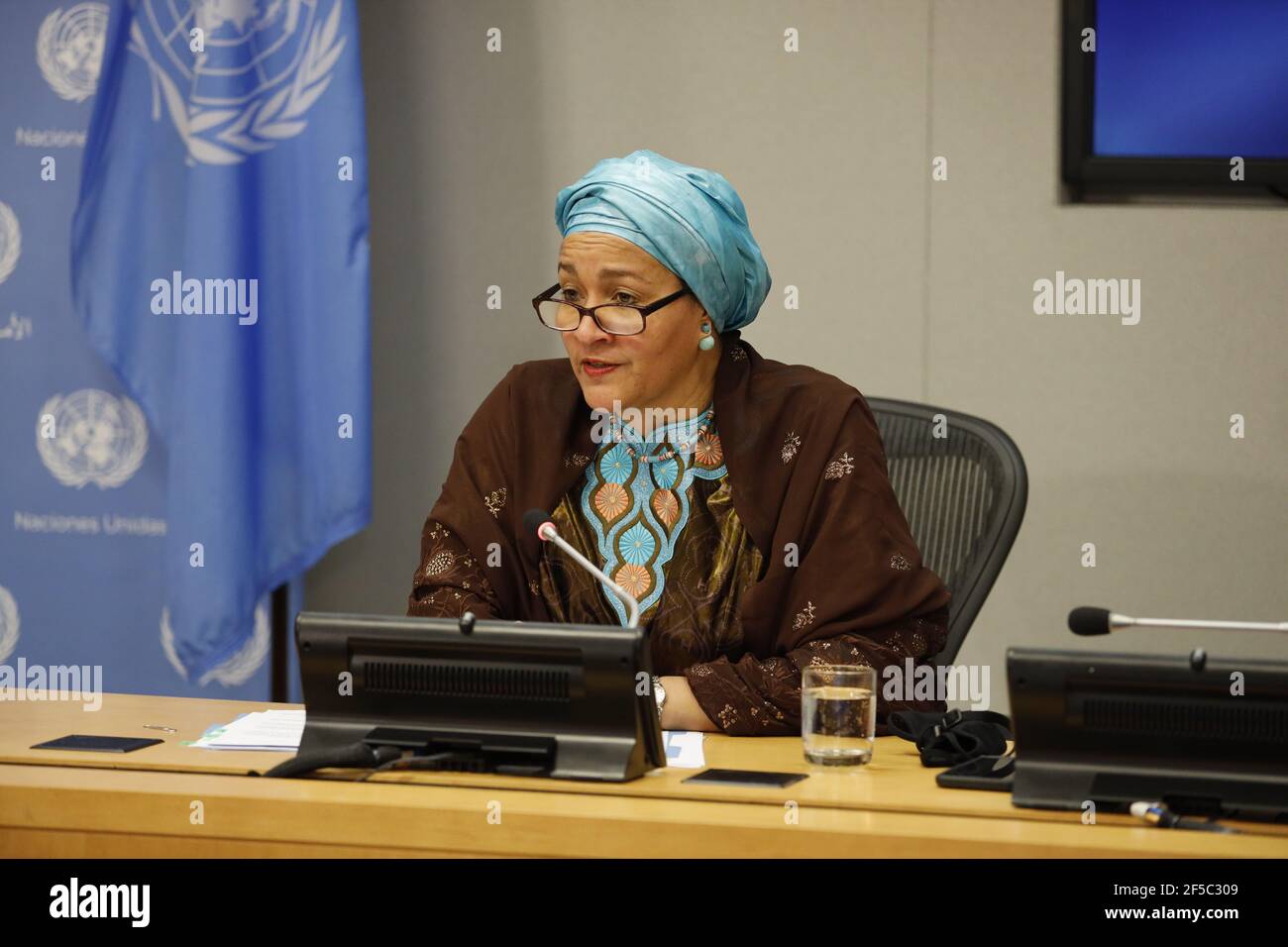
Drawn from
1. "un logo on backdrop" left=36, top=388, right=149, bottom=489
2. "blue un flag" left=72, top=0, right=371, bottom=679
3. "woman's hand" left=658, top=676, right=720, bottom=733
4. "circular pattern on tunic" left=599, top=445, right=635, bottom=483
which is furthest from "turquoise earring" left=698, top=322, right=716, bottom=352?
"un logo on backdrop" left=36, top=388, right=149, bottom=489

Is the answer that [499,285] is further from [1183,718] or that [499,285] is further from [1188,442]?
[1183,718]

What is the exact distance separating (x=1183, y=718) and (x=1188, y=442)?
1909 mm

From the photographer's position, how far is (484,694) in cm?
154

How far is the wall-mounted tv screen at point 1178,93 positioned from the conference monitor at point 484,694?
6.77 ft

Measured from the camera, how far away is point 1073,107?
3.10 metres

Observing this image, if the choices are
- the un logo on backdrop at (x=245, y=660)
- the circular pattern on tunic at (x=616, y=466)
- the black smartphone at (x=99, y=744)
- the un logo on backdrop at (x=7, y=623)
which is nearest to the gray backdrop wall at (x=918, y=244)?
the un logo on backdrop at (x=245, y=660)

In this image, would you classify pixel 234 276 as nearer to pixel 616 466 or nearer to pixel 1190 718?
pixel 616 466

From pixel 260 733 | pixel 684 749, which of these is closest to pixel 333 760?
pixel 260 733

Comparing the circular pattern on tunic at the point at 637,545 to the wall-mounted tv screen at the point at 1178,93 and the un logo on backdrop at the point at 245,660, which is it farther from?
the wall-mounted tv screen at the point at 1178,93

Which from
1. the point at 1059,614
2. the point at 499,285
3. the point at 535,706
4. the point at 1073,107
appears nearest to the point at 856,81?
the point at 1073,107

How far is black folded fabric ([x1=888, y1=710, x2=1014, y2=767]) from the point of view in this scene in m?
1.60

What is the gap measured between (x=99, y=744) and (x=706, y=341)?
1.00 meters
